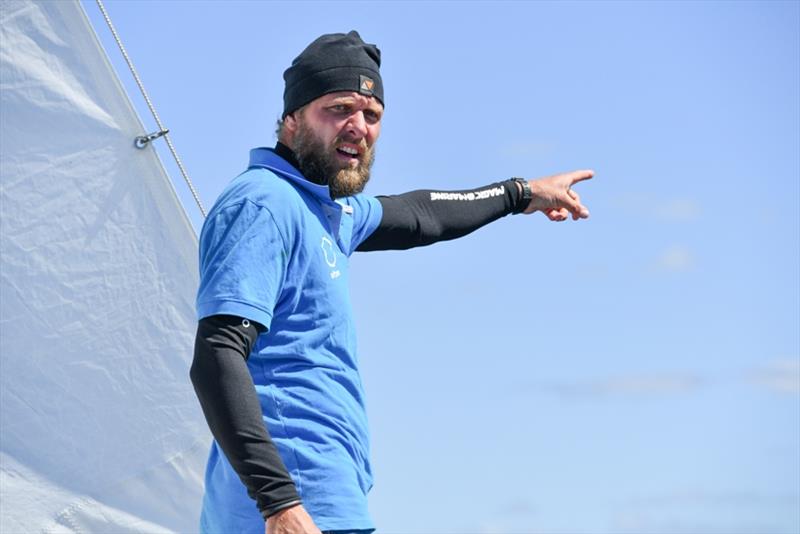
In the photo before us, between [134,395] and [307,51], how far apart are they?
211 cm

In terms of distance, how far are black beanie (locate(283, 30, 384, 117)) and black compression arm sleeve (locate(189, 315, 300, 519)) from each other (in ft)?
2.96

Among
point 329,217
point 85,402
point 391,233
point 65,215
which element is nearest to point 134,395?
point 85,402

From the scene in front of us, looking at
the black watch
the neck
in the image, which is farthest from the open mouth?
the black watch

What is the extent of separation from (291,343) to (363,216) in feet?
3.18

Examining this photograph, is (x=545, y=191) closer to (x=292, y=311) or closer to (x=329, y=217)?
(x=329, y=217)

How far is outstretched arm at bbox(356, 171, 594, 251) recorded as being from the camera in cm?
520

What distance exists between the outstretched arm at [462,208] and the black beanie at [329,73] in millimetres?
653

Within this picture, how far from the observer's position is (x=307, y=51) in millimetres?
4617

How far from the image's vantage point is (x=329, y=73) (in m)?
4.50

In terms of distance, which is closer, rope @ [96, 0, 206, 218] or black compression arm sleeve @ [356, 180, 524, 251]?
black compression arm sleeve @ [356, 180, 524, 251]

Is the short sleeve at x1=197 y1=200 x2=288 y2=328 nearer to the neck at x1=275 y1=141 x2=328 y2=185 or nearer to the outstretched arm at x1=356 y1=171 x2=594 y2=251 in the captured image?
the neck at x1=275 y1=141 x2=328 y2=185

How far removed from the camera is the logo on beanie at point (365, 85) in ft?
14.9

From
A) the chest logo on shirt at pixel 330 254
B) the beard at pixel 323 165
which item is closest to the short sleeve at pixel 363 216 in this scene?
the beard at pixel 323 165

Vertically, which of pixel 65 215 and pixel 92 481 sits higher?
pixel 65 215
